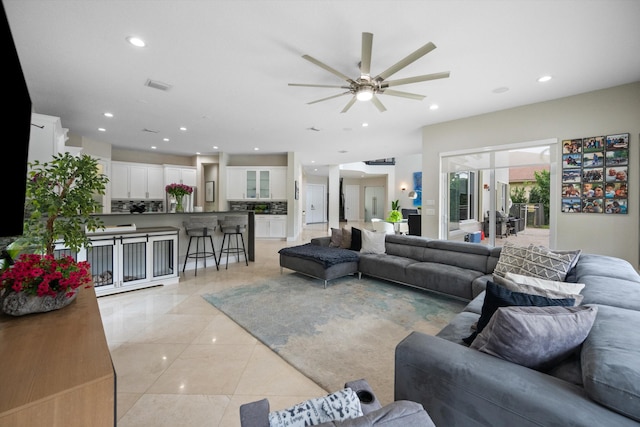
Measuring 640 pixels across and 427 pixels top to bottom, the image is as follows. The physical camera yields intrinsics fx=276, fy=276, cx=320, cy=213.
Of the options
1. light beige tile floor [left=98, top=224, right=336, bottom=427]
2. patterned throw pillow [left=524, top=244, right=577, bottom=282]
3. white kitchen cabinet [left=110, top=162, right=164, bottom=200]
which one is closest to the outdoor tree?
patterned throw pillow [left=524, top=244, right=577, bottom=282]

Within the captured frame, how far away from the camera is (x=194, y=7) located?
2182 mm

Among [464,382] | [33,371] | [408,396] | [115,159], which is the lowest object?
[408,396]

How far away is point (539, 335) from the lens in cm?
118

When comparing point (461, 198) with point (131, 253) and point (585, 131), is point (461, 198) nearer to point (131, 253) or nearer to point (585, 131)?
point (585, 131)

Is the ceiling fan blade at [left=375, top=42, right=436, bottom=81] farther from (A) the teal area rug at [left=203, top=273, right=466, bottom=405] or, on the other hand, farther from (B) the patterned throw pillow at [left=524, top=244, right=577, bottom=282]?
(A) the teal area rug at [left=203, top=273, right=466, bottom=405]

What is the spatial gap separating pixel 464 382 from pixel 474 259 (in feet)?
9.43

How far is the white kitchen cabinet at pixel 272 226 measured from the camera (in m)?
8.72

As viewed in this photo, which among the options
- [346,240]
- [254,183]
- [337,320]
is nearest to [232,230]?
[346,240]

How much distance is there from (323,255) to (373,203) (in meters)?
11.2

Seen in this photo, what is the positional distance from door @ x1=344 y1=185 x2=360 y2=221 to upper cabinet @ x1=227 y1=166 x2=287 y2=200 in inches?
293

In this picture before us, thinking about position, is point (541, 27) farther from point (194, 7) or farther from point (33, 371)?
point (33, 371)

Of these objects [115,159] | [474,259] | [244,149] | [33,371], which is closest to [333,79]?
[474,259]

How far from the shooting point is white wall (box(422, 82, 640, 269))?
3.61m

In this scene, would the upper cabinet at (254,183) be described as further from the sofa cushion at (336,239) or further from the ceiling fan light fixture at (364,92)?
the ceiling fan light fixture at (364,92)
